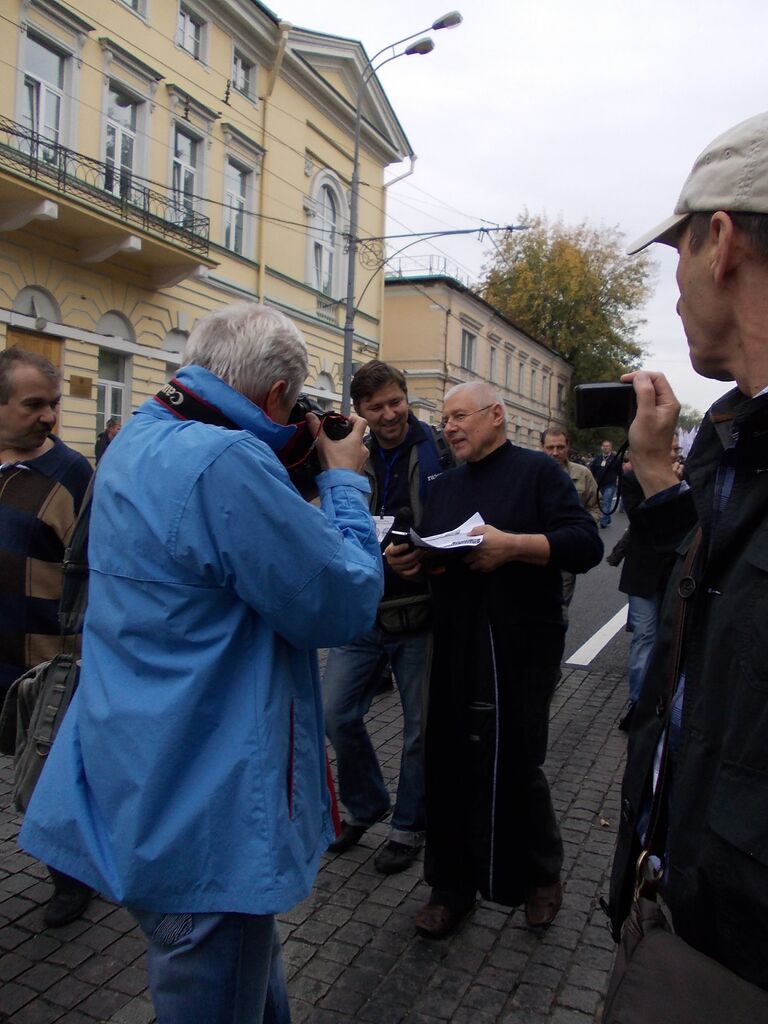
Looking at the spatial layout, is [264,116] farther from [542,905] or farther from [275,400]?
[275,400]

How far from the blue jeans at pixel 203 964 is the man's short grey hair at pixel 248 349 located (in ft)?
3.47

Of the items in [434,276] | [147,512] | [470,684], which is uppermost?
[434,276]

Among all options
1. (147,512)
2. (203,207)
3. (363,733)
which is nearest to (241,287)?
(203,207)

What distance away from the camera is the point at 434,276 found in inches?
1336

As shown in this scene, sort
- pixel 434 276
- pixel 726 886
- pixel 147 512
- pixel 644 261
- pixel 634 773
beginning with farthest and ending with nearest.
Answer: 1. pixel 644 261
2. pixel 434 276
3. pixel 147 512
4. pixel 634 773
5. pixel 726 886

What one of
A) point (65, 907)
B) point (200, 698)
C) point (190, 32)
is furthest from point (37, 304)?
point (200, 698)

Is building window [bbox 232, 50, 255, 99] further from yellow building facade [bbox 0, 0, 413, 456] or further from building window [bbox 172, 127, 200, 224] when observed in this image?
building window [bbox 172, 127, 200, 224]

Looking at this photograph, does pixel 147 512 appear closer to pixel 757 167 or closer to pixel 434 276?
pixel 757 167

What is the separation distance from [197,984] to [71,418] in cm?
1554

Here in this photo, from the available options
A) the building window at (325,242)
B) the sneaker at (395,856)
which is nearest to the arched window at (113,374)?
the building window at (325,242)

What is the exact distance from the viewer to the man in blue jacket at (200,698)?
164 centimetres

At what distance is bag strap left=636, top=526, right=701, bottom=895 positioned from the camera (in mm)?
1363

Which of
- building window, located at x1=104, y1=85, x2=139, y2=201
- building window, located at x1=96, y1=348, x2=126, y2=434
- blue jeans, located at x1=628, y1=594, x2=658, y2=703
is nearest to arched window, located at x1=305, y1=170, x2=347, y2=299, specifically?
building window, located at x1=104, y1=85, x2=139, y2=201

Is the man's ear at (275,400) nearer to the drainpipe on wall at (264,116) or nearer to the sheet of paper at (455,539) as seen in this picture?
the sheet of paper at (455,539)
